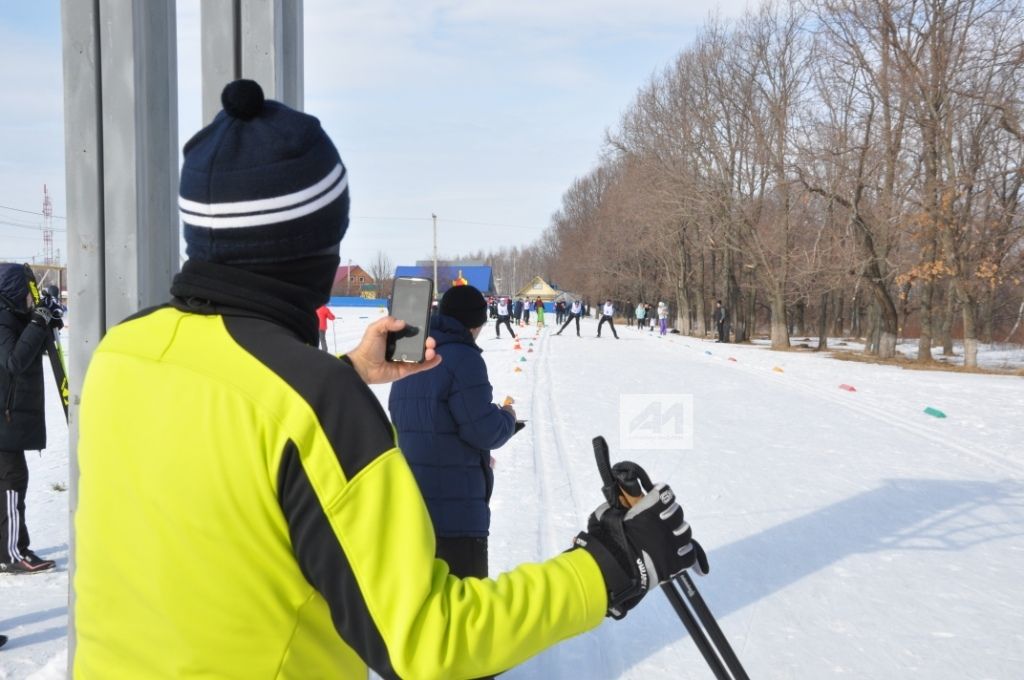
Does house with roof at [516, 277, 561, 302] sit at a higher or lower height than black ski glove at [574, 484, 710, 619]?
higher

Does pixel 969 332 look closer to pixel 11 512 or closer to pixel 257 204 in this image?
pixel 11 512

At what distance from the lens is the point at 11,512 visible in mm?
5070

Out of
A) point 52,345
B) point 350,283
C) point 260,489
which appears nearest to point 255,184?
point 260,489

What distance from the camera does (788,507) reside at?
6.84 meters

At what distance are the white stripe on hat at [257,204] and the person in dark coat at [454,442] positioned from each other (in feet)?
7.67

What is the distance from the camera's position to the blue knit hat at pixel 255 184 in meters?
1.26

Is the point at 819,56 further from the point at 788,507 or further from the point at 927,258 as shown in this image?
the point at 788,507

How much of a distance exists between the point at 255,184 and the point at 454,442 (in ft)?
8.13

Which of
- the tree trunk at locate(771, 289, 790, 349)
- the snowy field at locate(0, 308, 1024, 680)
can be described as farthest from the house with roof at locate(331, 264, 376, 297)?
the snowy field at locate(0, 308, 1024, 680)

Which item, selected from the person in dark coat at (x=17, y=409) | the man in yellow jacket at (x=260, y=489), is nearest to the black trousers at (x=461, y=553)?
the man in yellow jacket at (x=260, y=489)

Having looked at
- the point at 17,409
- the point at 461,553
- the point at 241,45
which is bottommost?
the point at 461,553

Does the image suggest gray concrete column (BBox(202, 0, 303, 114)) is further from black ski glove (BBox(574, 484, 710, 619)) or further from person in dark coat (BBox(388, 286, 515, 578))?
black ski glove (BBox(574, 484, 710, 619))

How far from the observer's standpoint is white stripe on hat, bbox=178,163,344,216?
1265 mm

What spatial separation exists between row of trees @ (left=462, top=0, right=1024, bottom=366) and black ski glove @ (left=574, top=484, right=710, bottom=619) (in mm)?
21865
